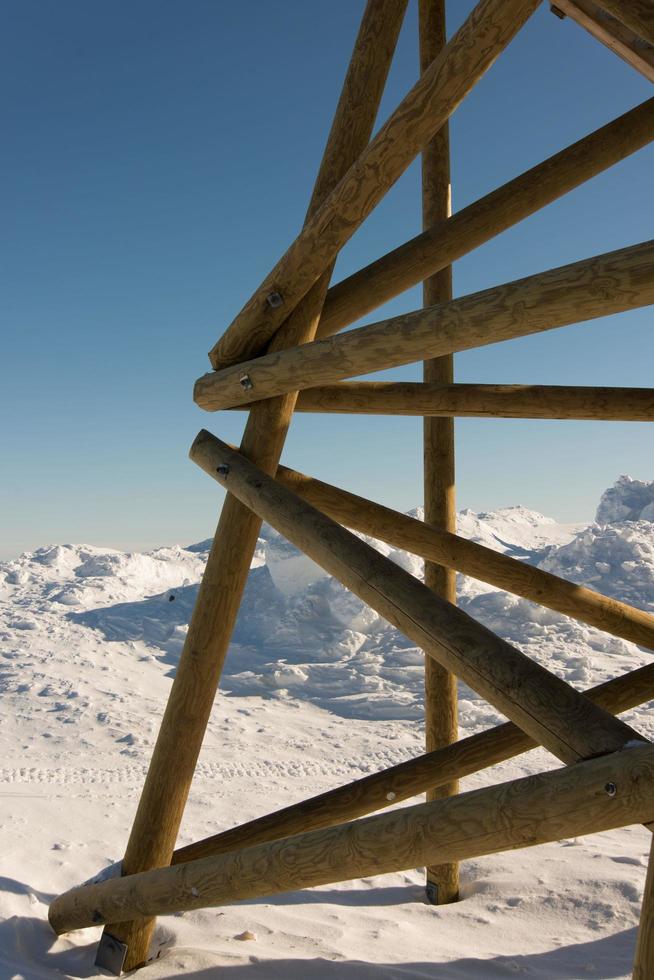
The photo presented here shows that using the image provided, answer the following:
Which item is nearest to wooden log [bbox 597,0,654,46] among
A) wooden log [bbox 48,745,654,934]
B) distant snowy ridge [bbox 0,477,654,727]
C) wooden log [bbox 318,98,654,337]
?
wooden log [bbox 318,98,654,337]

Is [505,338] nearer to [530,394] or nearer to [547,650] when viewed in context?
[530,394]

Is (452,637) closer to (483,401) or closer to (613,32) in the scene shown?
(483,401)

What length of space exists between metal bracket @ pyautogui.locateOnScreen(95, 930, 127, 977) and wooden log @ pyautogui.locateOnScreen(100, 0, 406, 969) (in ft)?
0.10

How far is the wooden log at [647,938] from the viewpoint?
1786 millimetres

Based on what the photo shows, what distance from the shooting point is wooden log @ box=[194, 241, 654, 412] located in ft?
6.05

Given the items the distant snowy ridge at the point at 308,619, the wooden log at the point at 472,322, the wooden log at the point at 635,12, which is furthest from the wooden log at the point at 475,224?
the distant snowy ridge at the point at 308,619

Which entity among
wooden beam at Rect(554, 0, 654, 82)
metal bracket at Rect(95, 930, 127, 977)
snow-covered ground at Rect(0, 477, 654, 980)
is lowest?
metal bracket at Rect(95, 930, 127, 977)

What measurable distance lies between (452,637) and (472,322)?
0.94 meters

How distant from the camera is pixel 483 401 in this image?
3545 mm

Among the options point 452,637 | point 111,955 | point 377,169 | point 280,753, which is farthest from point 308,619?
point 452,637

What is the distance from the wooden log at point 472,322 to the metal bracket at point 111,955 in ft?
8.07

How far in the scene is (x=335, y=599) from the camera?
2244cm

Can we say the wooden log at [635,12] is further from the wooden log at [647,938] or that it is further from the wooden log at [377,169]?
the wooden log at [647,938]

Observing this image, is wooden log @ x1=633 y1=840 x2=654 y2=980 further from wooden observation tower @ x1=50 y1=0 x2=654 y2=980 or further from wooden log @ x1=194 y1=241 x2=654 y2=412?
wooden log @ x1=194 y1=241 x2=654 y2=412
